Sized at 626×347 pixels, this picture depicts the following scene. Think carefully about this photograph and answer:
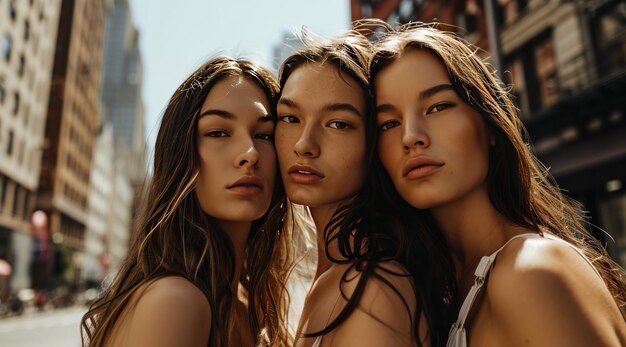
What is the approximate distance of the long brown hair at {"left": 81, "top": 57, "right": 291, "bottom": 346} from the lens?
2.30m

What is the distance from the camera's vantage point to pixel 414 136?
7.28ft

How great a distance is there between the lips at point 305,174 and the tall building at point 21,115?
40.3 meters

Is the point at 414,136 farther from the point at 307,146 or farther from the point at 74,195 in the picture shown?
the point at 74,195

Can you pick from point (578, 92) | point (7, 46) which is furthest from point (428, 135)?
point (7, 46)

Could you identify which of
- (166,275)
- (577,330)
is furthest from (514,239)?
(166,275)

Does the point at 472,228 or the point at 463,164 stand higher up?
the point at 463,164

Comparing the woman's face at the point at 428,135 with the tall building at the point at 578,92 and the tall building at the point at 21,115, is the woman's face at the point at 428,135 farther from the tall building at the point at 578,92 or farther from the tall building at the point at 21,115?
the tall building at the point at 21,115

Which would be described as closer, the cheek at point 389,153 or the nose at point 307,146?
the cheek at point 389,153

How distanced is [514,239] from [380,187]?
799 mm

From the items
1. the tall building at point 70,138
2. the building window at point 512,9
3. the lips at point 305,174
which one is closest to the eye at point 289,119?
the lips at point 305,174

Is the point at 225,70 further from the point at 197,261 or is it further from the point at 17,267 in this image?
the point at 17,267

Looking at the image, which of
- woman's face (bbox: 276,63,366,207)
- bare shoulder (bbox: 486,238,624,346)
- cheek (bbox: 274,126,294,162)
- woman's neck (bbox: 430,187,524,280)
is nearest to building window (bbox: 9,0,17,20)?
cheek (bbox: 274,126,294,162)

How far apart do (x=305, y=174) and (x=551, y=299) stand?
4.33ft

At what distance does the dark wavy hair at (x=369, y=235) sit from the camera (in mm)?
1986
